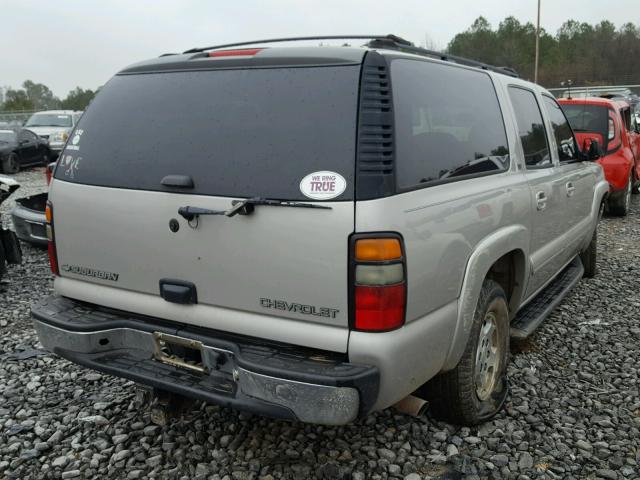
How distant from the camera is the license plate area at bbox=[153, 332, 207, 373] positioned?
8.40 ft

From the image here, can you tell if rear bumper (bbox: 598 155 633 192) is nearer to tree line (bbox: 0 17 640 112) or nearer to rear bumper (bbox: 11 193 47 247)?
rear bumper (bbox: 11 193 47 247)

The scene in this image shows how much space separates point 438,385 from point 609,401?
126 centimetres

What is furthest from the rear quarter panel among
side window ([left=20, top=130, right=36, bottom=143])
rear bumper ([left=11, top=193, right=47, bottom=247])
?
side window ([left=20, top=130, right=36, bottom=143])

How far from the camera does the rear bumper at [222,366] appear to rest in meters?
2.23

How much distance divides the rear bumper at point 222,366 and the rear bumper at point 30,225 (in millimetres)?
4099

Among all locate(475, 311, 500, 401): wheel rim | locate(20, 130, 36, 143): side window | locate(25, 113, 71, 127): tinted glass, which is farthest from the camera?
locate(25, 113, 71, 127): tinted glass

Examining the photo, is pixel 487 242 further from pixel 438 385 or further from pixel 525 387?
pixel 525 387

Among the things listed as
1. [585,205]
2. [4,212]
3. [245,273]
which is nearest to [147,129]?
[245,273]

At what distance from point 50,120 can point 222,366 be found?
66.3 ft

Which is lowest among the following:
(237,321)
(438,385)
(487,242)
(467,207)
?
(438,385)

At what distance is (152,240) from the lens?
8.64ft

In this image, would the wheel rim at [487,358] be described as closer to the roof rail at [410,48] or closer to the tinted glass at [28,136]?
the roof rail at [410,48]

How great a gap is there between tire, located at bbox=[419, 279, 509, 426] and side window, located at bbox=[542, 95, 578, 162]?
5.60 feet

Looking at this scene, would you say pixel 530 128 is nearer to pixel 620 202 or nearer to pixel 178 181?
pixel 178 181
